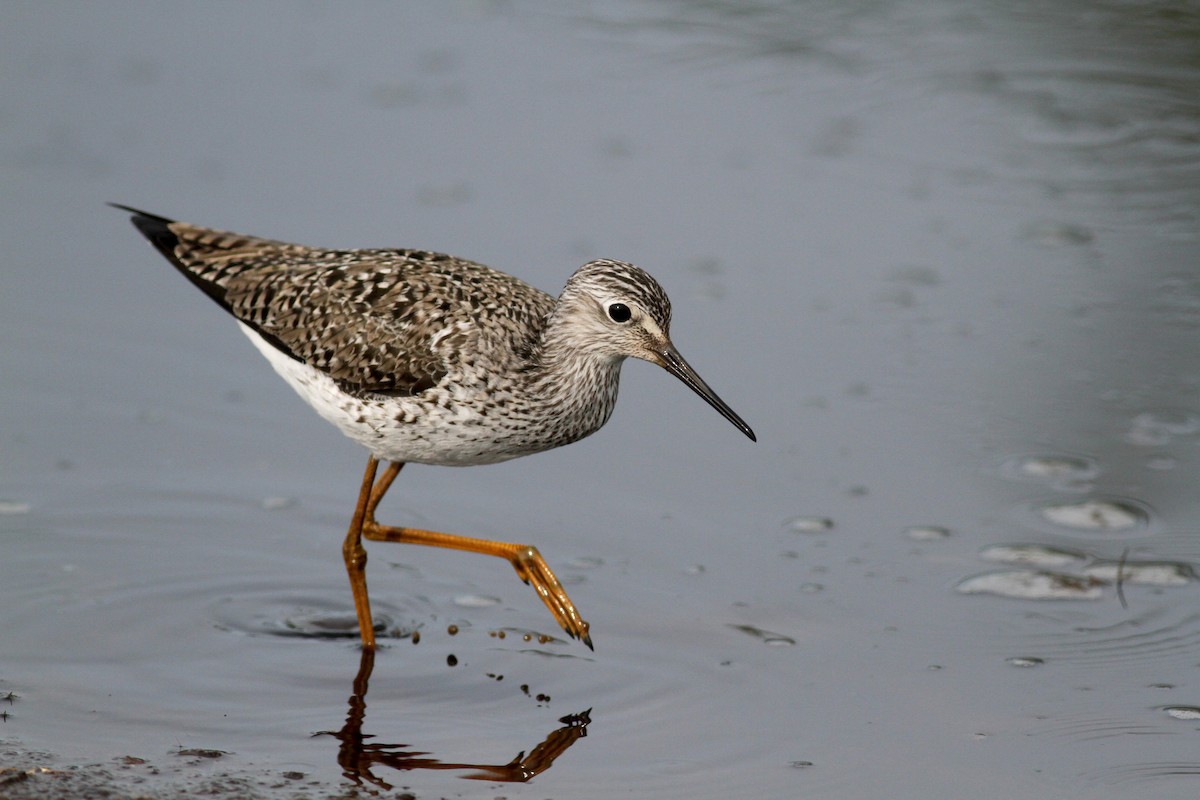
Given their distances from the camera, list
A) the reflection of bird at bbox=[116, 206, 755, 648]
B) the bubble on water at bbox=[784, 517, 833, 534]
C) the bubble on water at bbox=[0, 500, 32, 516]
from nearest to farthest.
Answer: the reflection of bird at bbox=[116, 206, 755, 648] → the bubble on water at bbox=[0, 500, 32, 516] → the bubble on water at bbox=[784, 517, 833, 534]

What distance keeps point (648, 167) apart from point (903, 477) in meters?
3.74

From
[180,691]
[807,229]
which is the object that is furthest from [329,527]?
[807,229]

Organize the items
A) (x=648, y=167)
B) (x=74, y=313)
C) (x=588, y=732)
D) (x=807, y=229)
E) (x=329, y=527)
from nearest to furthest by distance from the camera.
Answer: (x=588, y=732)
(x=329, y=527)
(x=74, y=313)
(x=807, y=229)
(x=648, y=167)

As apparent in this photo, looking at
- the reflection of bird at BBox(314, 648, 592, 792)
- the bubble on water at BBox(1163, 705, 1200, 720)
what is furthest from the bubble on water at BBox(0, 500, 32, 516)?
the bubble on water at BBox(1163, 705, 1200, 720)

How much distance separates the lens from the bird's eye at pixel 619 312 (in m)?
6.86

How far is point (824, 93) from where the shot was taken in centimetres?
1234

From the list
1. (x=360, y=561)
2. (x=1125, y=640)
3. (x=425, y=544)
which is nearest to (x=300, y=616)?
(x=360, y=561)

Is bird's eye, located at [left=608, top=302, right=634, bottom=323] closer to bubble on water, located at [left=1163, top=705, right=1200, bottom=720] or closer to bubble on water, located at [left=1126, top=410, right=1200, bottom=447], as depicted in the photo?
bubble on water, located at [left=1163, top=705, right=1200, bottom=720]

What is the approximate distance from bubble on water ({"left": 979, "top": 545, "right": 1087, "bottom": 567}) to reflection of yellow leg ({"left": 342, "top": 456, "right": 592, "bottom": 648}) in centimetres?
200

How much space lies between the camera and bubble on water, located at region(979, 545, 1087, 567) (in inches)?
296

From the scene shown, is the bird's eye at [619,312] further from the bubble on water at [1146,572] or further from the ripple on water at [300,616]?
the bubble on water at [1146,572]

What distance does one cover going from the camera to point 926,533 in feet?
25.5

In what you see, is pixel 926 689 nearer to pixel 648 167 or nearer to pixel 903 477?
pixel 903 477

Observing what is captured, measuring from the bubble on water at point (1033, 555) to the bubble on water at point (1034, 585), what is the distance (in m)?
0.08
